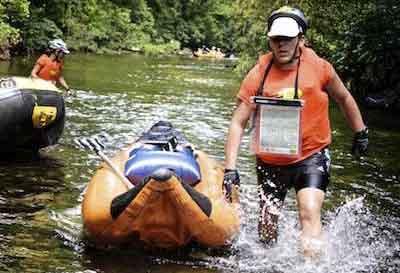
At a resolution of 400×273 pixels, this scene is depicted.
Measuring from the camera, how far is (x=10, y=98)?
809 cm

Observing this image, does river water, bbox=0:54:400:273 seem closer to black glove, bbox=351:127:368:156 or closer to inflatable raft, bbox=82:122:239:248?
inflatable raft, bbox=82:122:239:248

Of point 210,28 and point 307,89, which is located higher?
point 307,89

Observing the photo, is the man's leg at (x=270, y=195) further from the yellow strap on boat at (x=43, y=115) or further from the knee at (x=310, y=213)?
the yellow strap on boat at (x=43, y=115)

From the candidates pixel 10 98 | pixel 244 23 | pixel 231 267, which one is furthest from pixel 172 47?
pixel 231 267

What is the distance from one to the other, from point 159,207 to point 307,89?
129 centimetres

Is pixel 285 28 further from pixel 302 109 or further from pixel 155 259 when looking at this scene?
pixel 155 259

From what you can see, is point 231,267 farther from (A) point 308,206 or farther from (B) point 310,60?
(B) point 310,60

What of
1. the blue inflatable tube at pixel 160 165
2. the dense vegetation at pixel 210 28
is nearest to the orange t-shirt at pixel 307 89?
the blue inflatable tube at pixel 160 165

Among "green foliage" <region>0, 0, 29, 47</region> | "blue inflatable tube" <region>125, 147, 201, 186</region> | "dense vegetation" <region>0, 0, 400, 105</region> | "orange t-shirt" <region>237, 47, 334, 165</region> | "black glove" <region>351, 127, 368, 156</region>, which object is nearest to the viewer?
"orange t-shirt" <region>237, 47, 334, 165</region>

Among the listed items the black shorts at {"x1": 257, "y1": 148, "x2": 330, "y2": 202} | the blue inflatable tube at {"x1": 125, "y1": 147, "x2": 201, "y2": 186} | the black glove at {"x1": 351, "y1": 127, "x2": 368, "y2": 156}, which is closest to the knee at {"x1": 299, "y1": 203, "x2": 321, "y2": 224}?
the black shorts at {"x1": 257, "y1": 148, "x2": 330, "y2": 202}

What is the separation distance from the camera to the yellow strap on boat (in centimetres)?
829

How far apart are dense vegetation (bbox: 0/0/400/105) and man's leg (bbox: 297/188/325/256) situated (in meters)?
11.0

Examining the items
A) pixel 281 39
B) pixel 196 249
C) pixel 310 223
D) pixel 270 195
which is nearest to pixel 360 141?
pixel 270 195

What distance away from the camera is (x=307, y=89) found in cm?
478
